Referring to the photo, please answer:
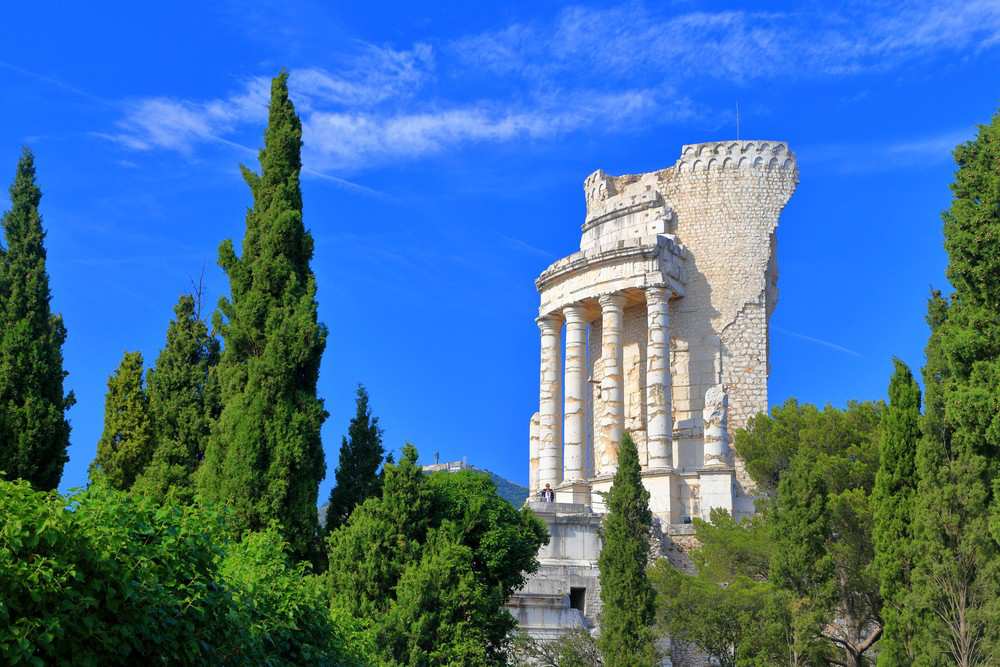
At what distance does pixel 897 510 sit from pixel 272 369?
421 inches

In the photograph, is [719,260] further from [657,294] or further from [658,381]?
[658,381]

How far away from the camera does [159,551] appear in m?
10.5

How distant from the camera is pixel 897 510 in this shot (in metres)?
21.8

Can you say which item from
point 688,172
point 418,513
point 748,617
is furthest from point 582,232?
point 418,513

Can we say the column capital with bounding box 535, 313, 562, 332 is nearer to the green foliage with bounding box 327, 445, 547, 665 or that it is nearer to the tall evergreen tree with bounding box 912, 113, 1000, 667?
the green foliage with bounding box 327, 445, 547, 665

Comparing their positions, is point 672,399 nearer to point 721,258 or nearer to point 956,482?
point 721,258

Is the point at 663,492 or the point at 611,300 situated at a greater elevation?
the point at 611,300

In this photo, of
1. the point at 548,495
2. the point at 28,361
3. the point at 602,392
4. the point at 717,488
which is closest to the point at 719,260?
the point at 602,392

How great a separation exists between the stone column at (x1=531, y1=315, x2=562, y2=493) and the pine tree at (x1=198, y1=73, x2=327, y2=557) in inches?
741

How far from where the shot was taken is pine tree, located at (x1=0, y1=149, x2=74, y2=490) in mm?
20562

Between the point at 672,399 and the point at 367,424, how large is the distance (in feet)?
58.7

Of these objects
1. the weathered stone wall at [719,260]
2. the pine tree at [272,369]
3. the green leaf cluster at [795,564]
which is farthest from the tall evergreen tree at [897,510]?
the weathered stone wall at [719,260]

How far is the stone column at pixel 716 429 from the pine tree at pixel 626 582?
12.3 m

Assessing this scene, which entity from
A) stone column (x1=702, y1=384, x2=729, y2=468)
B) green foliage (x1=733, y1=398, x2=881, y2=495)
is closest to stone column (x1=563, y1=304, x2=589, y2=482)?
stone column (x1=702, y1=384, x2=729, y2=468)
